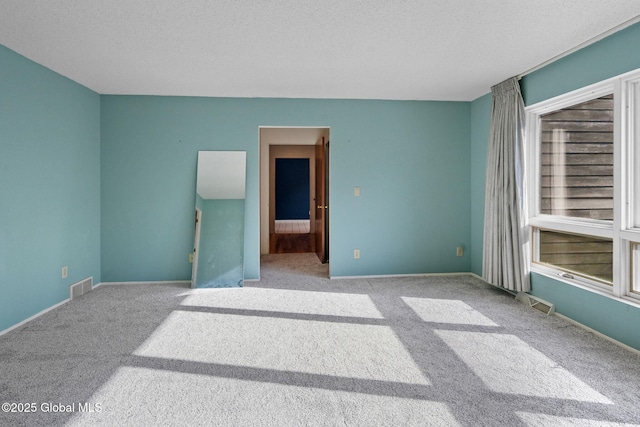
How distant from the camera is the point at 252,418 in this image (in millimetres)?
1844

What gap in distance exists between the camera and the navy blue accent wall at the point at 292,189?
1238 centimetres

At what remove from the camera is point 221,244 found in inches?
178

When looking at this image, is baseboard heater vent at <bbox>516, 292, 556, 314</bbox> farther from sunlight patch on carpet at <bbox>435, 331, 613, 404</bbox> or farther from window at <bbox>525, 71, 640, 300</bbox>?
sunlight patch on carpet at <bbox>435, 331, 613, 404</bbox>

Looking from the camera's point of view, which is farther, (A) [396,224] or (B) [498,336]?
(A) [396,224]

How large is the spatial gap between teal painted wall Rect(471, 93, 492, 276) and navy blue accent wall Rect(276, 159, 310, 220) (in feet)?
26.1

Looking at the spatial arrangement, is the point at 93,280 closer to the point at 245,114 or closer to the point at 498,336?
the point at 245,114

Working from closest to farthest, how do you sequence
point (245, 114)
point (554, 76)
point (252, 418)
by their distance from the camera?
point (252, 418)
point (554, 76)
point (245, 114)

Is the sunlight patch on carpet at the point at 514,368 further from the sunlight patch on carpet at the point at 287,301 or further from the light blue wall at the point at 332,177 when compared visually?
the light blue wall at the point at 332,177

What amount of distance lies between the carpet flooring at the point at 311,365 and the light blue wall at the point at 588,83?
14 cm

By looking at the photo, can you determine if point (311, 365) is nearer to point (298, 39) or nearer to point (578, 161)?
point (298, 39)

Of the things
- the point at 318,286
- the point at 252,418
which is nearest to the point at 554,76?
the point at 318,286

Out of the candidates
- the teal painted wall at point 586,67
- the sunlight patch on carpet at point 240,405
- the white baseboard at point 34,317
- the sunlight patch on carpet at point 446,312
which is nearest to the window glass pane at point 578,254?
the sunlight patch on carpet at point 446,312

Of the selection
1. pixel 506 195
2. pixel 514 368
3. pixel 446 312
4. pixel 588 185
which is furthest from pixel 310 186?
pixel 514 368

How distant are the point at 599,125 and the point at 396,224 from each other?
239cm
